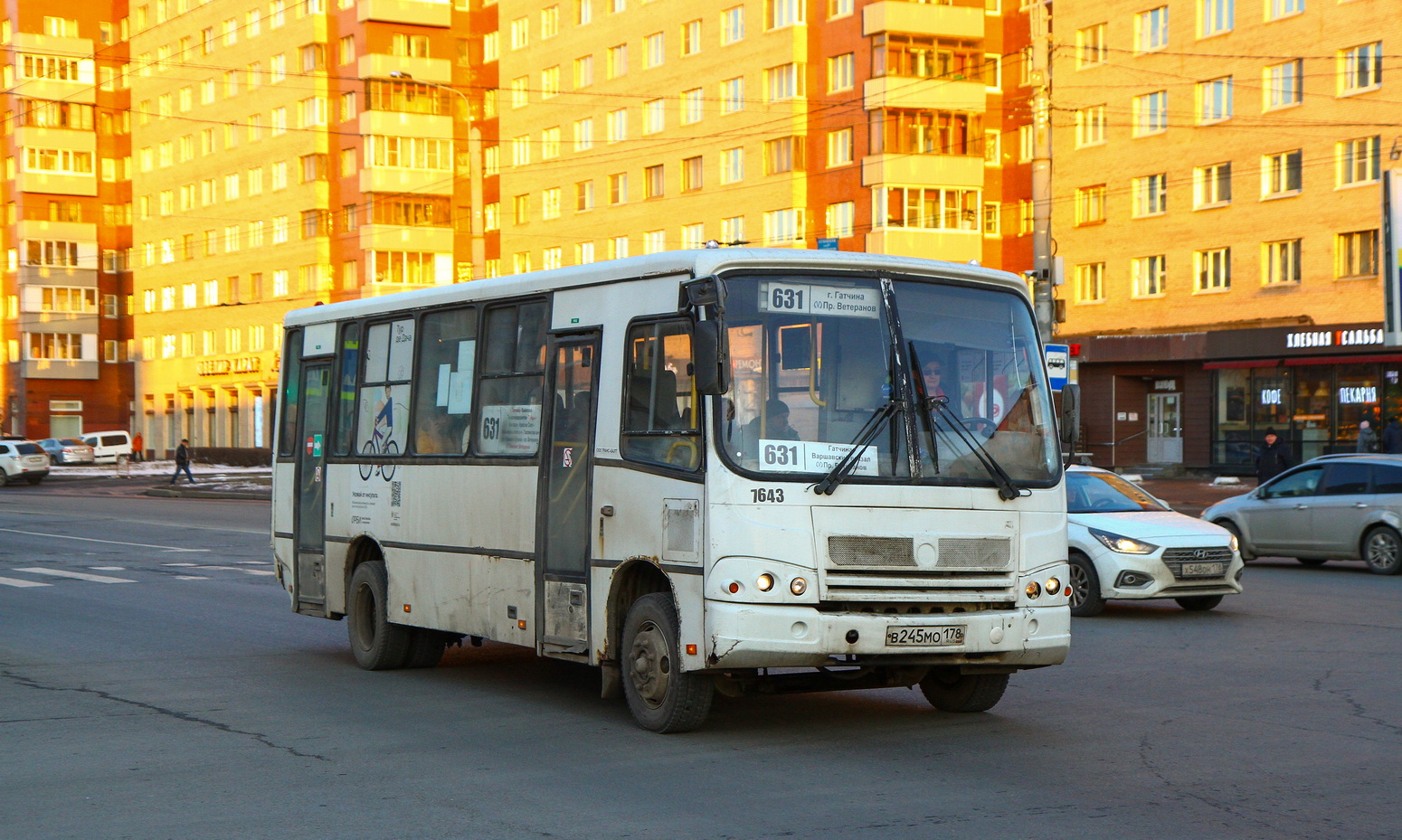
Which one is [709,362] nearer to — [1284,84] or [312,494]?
[312,494]

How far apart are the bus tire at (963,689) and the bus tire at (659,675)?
5.31 ft

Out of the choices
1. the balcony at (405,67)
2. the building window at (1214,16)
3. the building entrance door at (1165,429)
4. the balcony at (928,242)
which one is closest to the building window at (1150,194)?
the building window at (1214,16)

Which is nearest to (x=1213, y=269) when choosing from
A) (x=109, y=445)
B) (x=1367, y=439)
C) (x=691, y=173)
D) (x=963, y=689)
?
(x=1367, y=439)

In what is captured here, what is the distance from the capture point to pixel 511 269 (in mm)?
75125

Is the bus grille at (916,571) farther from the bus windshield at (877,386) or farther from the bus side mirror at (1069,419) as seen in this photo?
the bus side mirror at (1069,419)

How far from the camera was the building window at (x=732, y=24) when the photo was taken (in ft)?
204

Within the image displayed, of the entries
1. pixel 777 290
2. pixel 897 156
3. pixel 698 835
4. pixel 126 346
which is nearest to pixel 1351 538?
pixel 777 290

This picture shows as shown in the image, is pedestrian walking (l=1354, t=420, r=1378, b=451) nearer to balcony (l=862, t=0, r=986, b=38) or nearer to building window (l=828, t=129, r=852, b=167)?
balcony (l=862, t=0, r=986, b=38)

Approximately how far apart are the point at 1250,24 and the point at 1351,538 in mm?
31198

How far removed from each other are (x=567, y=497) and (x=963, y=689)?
2620 millimetres

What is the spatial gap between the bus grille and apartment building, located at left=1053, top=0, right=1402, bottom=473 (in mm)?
37475

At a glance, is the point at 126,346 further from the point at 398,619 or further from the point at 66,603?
the point at 398,619

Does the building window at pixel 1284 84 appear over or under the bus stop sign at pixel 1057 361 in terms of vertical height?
over

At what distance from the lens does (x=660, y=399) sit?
30.1 feet
